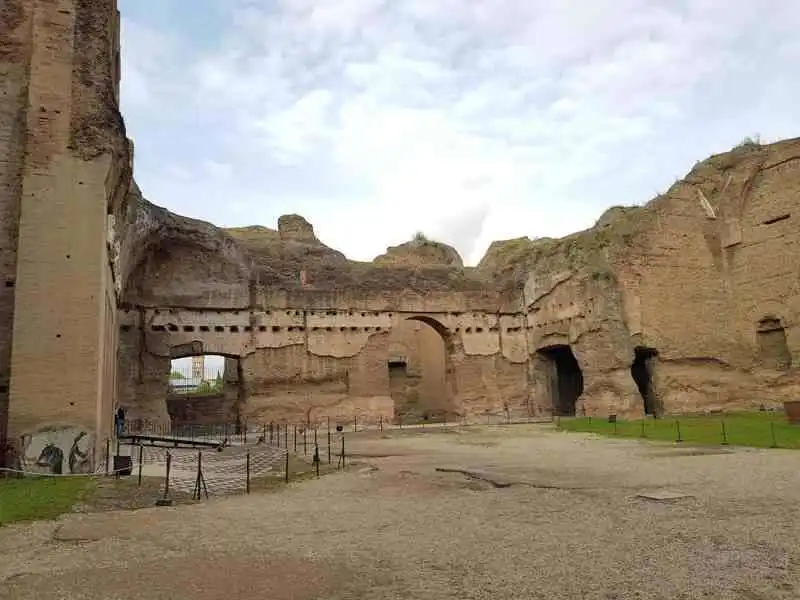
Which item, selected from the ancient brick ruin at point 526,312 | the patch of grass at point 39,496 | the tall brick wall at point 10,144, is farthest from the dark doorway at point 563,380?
the patch of grass at point 39,496

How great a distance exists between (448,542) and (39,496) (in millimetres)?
5417

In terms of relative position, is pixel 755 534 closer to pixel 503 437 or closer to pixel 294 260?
pixel 503 437

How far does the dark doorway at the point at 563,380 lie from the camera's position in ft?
85.5

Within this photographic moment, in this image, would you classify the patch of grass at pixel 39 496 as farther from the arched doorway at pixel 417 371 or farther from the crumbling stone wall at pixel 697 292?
the arched doorway at pixel 417 371

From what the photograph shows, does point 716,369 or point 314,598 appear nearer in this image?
point 314,598

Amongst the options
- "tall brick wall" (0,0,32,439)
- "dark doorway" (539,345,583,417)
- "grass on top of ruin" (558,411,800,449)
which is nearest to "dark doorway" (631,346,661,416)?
"grass on top of ruin" (558,411,800,449)

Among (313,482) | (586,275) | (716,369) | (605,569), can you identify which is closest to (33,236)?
(313,482)

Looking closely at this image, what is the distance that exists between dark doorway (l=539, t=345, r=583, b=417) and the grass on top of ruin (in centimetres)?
457

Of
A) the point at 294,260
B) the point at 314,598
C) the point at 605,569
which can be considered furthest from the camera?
the point at 294,260

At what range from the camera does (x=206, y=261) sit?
22547 millimetres

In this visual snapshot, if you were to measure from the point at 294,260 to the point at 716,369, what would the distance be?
50.6 feet

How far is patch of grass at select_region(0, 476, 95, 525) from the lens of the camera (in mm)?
6816

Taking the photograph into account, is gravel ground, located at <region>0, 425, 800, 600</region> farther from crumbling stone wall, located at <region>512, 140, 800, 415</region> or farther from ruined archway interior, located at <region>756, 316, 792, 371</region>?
ruined archway interior, located at <region>756, 316, 792, 371</region>

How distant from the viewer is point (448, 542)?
17.3 ft
